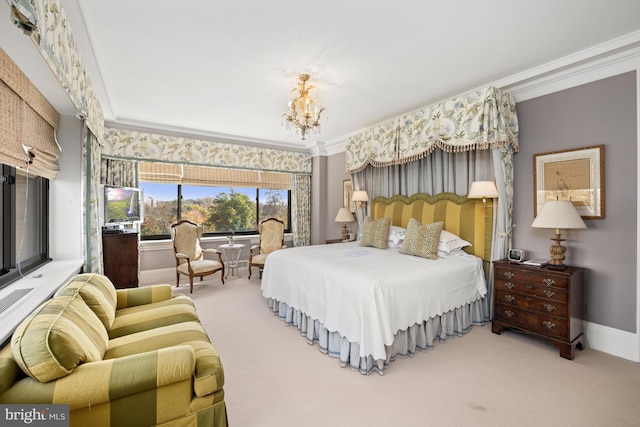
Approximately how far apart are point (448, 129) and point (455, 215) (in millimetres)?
1108

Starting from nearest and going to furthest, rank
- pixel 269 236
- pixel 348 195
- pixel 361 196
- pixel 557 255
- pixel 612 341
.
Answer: pixel 612 341 → pixel 557 255 → pixel 361 196 → pixel 269 236 → pixel 348 195

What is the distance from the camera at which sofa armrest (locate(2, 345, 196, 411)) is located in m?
1.21

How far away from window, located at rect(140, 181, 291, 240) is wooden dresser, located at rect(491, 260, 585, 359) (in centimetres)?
468

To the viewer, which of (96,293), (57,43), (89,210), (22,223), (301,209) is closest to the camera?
(57,43)

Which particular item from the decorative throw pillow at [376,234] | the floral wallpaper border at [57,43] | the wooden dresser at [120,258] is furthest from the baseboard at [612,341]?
the wooden dresser at [120,258]

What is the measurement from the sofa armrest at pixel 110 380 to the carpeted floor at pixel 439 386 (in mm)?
734

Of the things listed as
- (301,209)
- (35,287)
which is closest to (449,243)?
(301,209)

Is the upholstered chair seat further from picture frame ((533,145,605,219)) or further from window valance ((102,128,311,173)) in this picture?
picture frame ((533,145,605,219))

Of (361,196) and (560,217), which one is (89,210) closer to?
(361,196)

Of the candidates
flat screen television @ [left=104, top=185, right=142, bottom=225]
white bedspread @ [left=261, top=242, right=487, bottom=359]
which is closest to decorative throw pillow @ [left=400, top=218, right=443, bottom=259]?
white bedspread @ [left=261, top=242, right=487, bottom=359]

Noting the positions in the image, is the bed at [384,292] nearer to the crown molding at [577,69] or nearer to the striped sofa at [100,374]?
the striped sofa at [100,374]

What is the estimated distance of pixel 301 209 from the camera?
6.63m

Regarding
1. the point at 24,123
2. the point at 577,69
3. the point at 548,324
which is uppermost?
the point at 577,69

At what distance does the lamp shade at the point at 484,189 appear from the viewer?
129 inches
